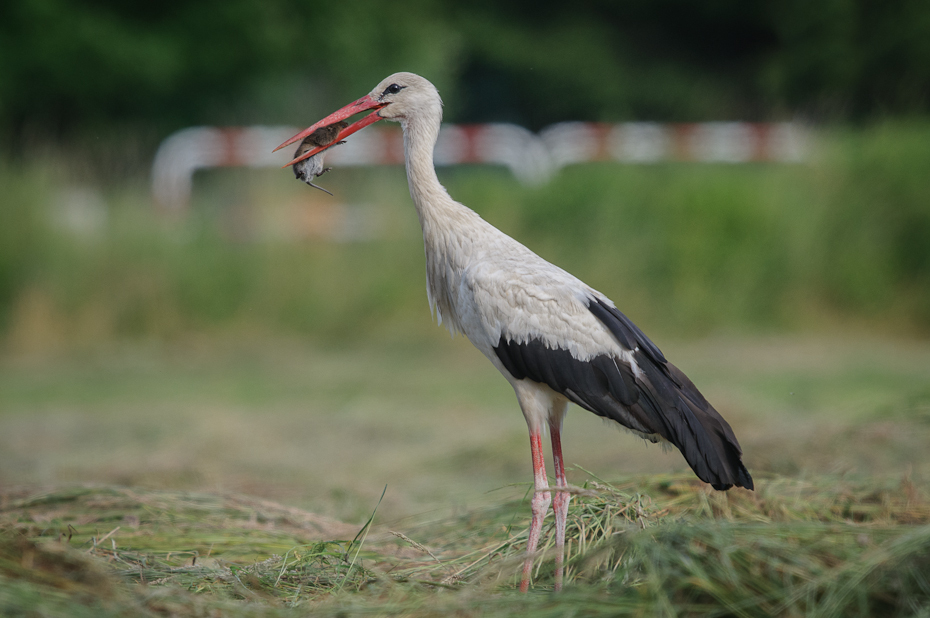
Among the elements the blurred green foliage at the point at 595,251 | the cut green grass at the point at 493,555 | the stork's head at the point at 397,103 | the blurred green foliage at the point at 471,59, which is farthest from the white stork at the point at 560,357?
the blurred green foliage at the point at 471,59

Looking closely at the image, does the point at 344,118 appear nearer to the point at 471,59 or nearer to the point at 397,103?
the point at 397,103

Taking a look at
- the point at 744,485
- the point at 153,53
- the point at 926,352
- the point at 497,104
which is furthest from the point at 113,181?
the point at 497,104

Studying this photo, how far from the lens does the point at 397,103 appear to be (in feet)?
11.5

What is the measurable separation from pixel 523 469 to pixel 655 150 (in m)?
8.78

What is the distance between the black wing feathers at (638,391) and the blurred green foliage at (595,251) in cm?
522

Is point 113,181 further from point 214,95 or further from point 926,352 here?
point 926,352

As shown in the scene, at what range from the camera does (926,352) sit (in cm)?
818

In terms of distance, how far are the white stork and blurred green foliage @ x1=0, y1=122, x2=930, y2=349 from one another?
510cm

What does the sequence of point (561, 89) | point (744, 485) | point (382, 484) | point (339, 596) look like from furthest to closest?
point (561, 89)
point (382, 484)
point (744, 485)
point (339, 596)

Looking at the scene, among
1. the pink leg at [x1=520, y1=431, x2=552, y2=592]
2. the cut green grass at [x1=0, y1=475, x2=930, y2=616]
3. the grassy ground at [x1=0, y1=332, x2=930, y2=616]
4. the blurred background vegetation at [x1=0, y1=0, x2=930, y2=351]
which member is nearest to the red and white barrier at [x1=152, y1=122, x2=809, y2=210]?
the blurred background vegetation at [x1=0, y1=0, x2=930, y2=351]

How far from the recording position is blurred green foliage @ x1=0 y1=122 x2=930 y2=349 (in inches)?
321

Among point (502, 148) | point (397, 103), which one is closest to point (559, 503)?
point (397, 103)

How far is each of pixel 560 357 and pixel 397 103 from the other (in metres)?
1.03

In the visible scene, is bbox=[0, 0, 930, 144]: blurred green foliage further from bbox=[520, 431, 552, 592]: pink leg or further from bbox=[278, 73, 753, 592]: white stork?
bbox=[520, 431, 552, 592]: pink leg
